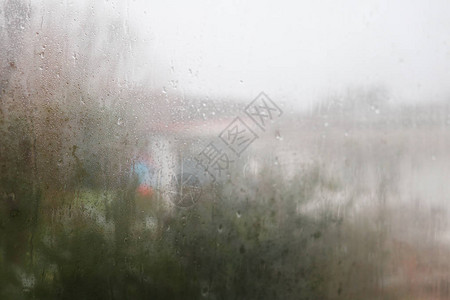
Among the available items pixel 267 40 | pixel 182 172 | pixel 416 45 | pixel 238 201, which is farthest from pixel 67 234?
pixel 416 45

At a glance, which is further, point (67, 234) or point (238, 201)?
point (67, 234)

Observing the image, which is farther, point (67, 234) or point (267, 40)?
point (67, 234)

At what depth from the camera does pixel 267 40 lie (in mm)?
960

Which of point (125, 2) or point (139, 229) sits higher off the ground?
point (125, 2)

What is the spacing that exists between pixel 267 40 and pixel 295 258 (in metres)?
0.50

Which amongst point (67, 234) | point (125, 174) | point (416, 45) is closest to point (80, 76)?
point (125, 174)

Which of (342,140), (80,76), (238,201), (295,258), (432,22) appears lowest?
(295,258)

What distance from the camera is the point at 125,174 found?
41.8 inches

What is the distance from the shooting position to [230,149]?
3.20 feet

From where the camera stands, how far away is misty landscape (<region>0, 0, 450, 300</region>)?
2.99ft

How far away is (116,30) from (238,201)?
0.53 m

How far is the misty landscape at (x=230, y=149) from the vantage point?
35.9 inches

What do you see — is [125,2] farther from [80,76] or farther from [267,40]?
[267,40]

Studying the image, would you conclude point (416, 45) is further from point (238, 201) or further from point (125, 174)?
point (125, 174)
